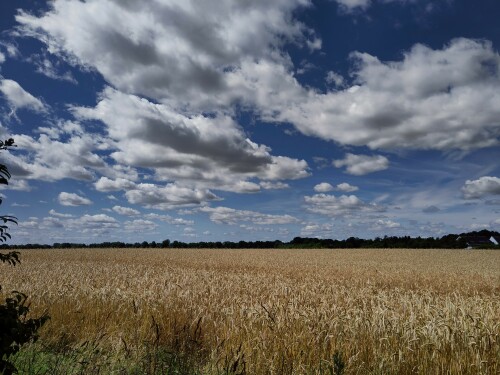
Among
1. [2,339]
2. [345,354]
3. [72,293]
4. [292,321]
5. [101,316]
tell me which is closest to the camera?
[2,339]

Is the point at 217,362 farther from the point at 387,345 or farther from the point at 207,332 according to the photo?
the point at 387,345

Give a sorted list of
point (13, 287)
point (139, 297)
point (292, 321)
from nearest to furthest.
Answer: point (292, 321) → point (139, 297) → point (13, 287)

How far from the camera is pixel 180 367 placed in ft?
21.2

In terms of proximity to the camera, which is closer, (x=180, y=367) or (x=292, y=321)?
(x=180, y=367)

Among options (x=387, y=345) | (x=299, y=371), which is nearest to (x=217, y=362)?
(x=299, y=371)

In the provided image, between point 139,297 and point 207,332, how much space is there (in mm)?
4343

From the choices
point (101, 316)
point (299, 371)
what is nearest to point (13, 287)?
point (101, 316)

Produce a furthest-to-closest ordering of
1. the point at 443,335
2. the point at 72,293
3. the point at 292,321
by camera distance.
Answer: the point at 72,293 → the point at 292,321 → the point at 443,335

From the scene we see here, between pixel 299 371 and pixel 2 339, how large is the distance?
4.42 metres

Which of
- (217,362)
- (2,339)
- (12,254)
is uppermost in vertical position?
(12,254)

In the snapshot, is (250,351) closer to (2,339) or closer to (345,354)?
(345,354)

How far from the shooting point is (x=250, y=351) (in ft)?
22.4

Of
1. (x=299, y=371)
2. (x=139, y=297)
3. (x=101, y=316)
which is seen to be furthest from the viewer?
(x=139, y=297)

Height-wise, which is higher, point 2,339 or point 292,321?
point 2,339
